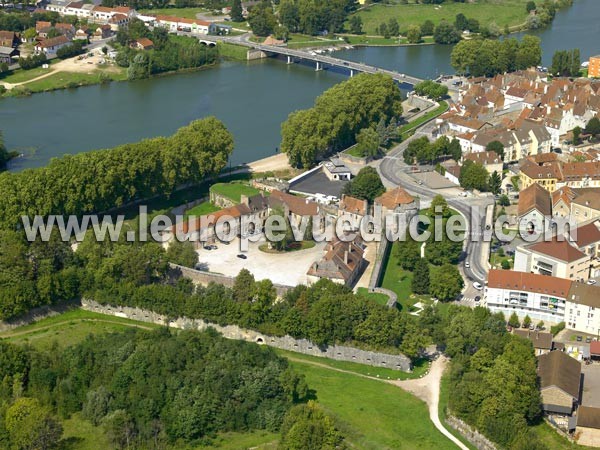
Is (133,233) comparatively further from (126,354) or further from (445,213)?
(445,213)

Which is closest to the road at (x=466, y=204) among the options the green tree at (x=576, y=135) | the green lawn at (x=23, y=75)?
the green tree at (x=576, y=135)

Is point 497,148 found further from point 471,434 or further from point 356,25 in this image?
point 356,25

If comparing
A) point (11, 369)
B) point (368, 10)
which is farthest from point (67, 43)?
point (11, 369)

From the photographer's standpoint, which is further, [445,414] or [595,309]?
[595,309]

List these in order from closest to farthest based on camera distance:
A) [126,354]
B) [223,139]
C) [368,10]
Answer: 1. [126,354]
2. [223,139]
3. [368,10]

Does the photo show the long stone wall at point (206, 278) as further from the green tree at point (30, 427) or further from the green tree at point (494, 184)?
the green tree at point (494, 184)

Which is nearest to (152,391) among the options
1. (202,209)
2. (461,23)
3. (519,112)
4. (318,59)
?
(202,209)

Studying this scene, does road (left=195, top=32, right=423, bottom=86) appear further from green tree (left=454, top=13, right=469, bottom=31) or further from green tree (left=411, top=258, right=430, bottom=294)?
green tree (left=411, top=258, right=430, bottom=294)

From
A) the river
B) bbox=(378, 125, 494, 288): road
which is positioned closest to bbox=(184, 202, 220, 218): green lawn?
the river
